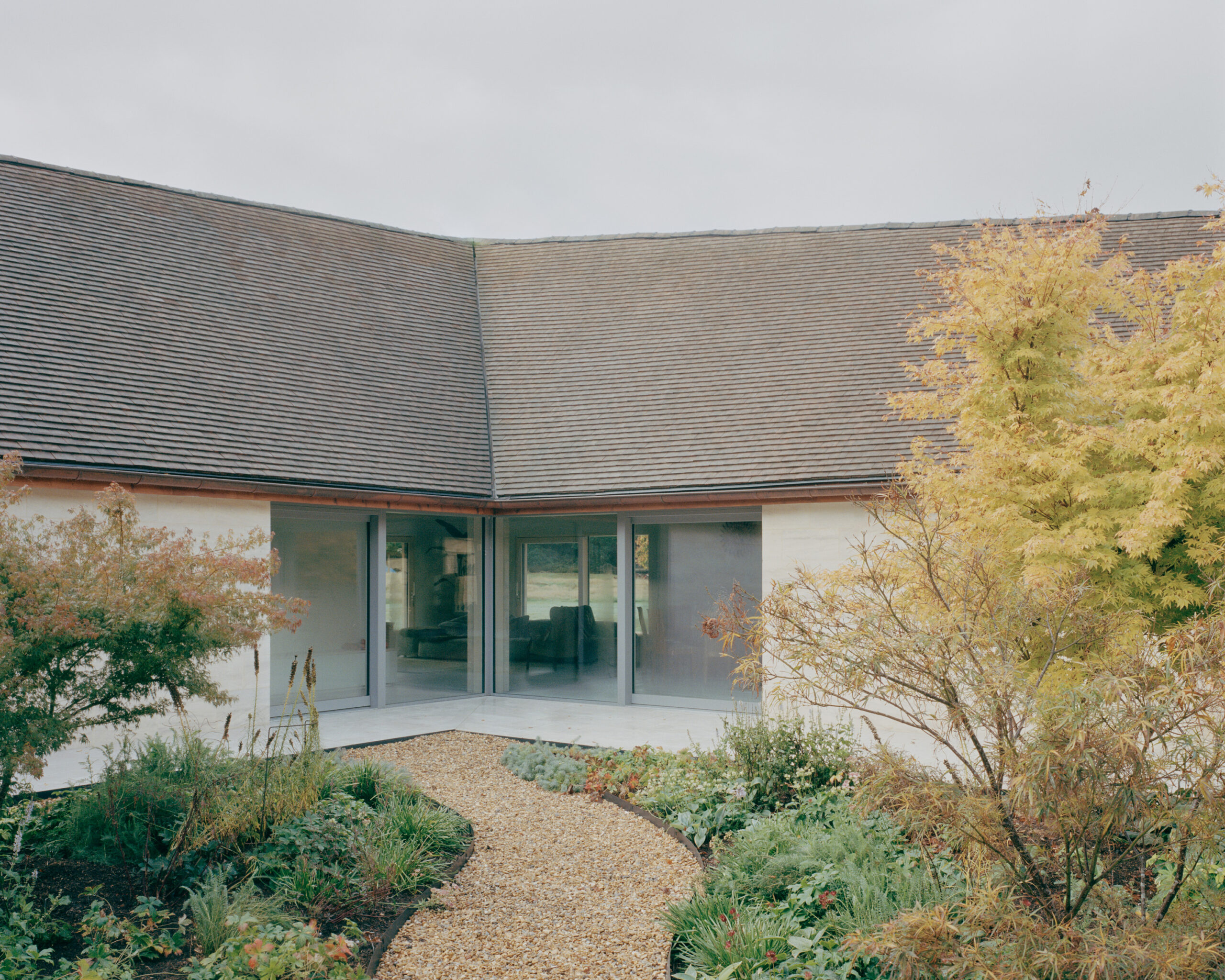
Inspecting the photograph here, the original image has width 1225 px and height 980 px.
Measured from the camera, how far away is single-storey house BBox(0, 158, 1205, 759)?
1055 cm

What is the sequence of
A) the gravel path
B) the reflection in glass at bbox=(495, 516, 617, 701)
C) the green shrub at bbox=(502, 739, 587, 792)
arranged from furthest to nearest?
the reflection in glass at bbox=(495, 516, 617, 701) → the green shrub at bbox=(502, 739, 587, 792) → the gravel path

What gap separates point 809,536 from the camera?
→ 11.2 meters

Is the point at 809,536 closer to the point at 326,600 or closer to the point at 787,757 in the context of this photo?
the point at 787,757

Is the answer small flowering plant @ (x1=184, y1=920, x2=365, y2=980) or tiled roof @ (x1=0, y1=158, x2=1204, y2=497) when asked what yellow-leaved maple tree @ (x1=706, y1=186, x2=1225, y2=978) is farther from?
tiled roof @ (x1=0, y1=158, x2=1204, y2=497)

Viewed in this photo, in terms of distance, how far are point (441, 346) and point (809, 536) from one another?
6856mm

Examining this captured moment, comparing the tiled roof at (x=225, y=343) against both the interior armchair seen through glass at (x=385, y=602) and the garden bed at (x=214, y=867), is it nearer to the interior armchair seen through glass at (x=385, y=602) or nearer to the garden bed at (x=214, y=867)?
the interior armchair seen through glass at (x=385, y=602)

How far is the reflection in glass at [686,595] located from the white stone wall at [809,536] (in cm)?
41

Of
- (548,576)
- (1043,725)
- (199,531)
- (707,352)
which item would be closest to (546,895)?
(1043,725)

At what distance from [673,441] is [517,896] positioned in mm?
7939

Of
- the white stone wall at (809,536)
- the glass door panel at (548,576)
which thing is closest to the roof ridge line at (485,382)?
the glass door panel at (548,576)

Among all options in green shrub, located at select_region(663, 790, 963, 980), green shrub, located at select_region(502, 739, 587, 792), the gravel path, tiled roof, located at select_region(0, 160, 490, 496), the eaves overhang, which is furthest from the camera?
tiled roof, located at select_region(0, 160, 490, 496)

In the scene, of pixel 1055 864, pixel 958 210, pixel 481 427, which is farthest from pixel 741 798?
pixel 958 210

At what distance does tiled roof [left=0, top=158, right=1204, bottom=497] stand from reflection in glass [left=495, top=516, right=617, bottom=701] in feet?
3.08

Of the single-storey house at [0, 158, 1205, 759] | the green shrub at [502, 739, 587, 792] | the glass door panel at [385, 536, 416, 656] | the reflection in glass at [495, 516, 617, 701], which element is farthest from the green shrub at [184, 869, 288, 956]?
the reflection in glass at [495, 516, 617, 701]
